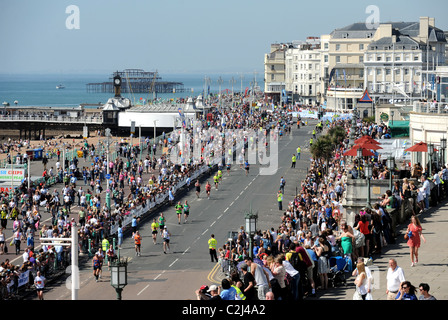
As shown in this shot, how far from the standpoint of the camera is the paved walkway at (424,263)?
57.7ft

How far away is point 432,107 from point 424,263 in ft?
62.3

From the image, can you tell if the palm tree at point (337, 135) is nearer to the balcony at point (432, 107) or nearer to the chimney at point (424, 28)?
the balcony at point (432, 107)

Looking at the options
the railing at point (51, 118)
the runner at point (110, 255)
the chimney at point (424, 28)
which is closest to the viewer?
the runner at point (110, 255)

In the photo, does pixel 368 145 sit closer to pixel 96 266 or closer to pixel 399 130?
pixel 96 266

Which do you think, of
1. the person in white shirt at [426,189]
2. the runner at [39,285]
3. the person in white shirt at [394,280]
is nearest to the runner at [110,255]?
the runner at [39,285]

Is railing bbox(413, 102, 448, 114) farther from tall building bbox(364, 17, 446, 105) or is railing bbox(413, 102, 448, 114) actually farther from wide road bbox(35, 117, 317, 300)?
tall building bbox(364, 17, 446, 105)

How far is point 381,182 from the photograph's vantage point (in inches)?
1187

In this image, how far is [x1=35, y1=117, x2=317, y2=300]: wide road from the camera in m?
28.6

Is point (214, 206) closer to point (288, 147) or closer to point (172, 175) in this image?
point (172, 175)

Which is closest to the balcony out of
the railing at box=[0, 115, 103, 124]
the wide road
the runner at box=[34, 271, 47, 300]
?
the wide road

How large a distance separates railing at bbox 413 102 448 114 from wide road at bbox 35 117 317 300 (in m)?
7.78

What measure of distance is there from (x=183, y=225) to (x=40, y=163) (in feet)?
80.1

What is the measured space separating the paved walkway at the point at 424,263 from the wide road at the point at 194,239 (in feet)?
23.2
